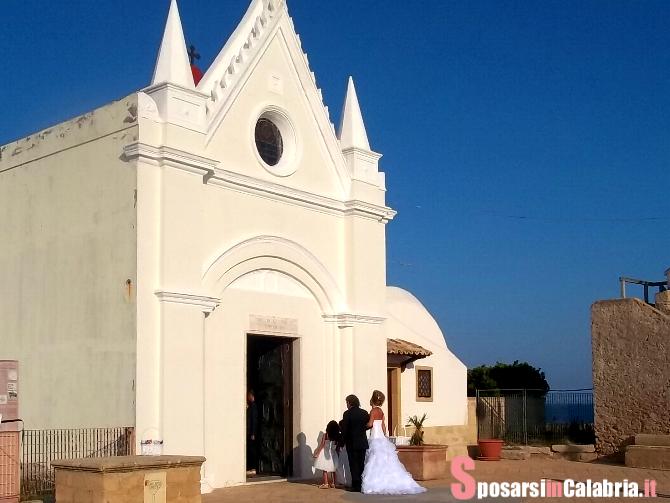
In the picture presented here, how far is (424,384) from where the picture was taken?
861 inches

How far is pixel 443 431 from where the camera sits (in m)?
22.2

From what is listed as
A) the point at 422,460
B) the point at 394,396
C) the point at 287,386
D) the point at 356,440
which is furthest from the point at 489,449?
the point at 356,440

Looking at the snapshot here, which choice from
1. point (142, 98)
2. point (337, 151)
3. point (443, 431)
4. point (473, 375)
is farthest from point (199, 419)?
point (473, 375)

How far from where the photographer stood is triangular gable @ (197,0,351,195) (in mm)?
15859

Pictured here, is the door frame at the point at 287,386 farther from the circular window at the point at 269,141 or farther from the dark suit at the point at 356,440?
the circular window at the point at 269,141

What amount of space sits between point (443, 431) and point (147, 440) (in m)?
10.3

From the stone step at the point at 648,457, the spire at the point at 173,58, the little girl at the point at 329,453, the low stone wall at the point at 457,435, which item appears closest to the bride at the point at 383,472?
the little girl at the point at 329,453

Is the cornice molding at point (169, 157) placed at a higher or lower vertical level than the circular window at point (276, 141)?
lower

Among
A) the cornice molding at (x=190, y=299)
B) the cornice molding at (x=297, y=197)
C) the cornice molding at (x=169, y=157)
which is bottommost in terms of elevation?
the cornice molding at (x=190, y=299)

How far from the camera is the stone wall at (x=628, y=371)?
68.9 ft

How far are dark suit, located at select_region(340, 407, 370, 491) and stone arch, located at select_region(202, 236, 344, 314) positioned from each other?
118 inches

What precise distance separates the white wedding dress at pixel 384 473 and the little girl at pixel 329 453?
0.85 meters

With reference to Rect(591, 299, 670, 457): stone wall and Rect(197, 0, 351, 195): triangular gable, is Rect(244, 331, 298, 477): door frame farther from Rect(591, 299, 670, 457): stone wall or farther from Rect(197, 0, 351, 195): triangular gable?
Rect(591, 299, 670, 457): stone wall

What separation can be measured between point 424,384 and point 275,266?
22.2ft
